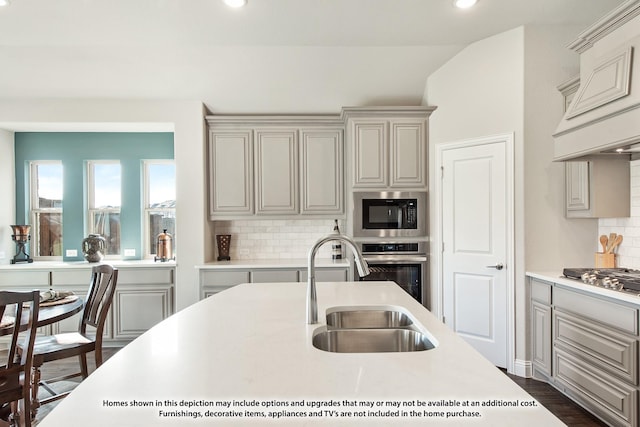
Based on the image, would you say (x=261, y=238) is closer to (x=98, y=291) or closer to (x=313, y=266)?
(x=98, y=291)

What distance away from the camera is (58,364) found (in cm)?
335

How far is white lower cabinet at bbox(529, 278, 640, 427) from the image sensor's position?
196 cm

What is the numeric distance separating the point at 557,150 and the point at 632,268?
1084mm

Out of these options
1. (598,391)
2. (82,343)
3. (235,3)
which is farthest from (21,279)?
(598,391)

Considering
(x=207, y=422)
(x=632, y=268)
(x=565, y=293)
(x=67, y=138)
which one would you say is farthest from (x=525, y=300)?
(x=67, y=138)

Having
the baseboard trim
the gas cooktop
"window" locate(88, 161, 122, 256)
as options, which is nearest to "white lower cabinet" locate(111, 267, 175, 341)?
"window" locate(88, 161, 122, 256)

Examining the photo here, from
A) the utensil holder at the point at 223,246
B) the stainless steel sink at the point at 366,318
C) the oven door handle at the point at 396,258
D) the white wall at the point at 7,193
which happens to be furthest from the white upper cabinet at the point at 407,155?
the white wall at the point at 7,193

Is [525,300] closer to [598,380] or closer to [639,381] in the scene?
[598,380]

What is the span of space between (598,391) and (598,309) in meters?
0.51

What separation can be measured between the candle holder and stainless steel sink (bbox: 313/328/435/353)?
4091 millimetres

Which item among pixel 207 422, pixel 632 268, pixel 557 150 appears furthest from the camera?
pixel 632 268

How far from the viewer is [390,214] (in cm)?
368

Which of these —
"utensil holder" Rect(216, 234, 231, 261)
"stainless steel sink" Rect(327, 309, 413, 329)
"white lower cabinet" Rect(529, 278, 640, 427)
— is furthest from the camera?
"utensil holder" Rect(216, 234, 231, 261)

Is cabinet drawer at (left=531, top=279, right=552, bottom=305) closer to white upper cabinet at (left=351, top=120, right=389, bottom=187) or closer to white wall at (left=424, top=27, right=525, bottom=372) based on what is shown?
white wall at (left=424, top=27, right=525, bottom=372)
